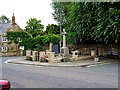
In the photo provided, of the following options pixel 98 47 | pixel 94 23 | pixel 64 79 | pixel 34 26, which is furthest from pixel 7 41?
pixel 64 79

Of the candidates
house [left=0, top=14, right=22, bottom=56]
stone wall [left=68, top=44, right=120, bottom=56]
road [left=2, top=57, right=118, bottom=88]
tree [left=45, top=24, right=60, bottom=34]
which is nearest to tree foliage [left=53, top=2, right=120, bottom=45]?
stone wall [left=68, top=44, right=120, bottom=56]

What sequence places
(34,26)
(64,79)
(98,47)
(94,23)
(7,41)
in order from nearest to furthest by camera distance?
(64,79)
(94,23)
(98,47)
(7,41)
(34,26)

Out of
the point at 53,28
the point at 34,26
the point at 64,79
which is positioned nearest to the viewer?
the point at 64,79

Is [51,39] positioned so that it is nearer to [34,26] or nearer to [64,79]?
[34,26]

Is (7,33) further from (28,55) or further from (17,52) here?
(28,55)

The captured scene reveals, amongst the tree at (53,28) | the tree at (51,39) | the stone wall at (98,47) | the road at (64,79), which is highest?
the tree at (53,28)

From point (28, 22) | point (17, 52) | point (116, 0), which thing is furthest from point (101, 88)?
point (28, 22)

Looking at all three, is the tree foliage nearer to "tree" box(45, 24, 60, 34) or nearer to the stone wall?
the stone wall

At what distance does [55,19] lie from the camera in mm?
68125

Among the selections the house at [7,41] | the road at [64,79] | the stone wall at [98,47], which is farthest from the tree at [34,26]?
the road at [64,79]

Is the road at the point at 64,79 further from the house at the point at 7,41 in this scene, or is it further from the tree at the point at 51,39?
the house at the point at 7,41

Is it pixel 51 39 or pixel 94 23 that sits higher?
pixel 94 23

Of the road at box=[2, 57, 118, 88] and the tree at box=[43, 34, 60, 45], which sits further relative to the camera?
the tree at box=[43, 34, 60, 45]

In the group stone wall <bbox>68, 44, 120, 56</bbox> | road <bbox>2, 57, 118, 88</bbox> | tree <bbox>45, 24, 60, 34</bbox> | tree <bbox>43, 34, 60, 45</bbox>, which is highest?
tree <bbox>45, 24, 60, 34</bbox>
